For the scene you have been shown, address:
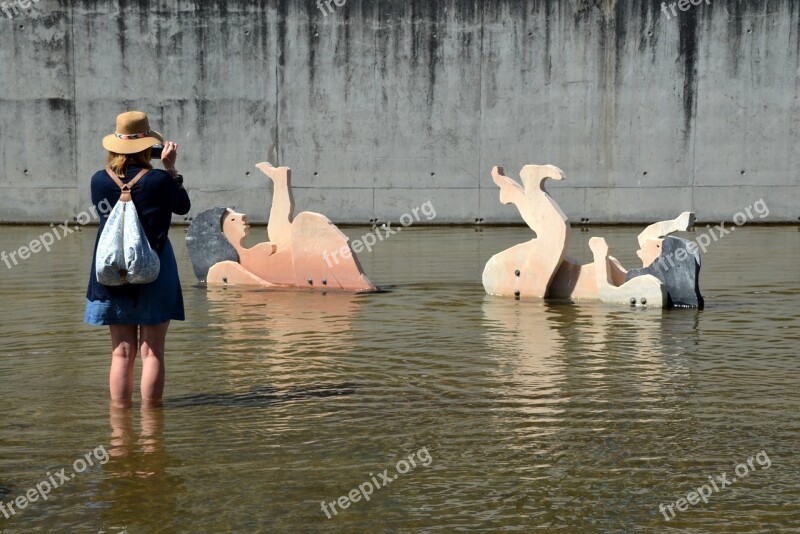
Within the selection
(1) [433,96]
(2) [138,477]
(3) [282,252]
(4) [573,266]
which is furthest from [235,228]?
(1) [433,96]

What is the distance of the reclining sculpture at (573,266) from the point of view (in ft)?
33.4

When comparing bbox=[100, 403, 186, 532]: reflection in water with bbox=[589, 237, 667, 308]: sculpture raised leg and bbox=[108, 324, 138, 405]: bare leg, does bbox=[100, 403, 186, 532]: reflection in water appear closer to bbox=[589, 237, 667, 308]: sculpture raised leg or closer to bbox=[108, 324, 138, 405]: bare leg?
bbox=[108, 324, 138, 405]: bare leg

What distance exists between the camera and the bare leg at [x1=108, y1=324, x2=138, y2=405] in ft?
19.9

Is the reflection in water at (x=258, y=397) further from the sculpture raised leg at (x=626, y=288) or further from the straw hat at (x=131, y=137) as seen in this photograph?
the sculpture raised leg at (x=626, y=288)

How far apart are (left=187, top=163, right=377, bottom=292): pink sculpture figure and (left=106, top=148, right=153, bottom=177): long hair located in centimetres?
535

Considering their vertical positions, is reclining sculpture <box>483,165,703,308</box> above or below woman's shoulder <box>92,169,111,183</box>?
below

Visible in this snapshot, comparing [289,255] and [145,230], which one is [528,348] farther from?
[289,255]

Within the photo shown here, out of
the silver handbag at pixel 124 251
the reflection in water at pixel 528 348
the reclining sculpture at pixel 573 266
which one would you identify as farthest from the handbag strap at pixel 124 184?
the reclining sculpture at pixel 573 266

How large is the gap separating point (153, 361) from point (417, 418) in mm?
1415

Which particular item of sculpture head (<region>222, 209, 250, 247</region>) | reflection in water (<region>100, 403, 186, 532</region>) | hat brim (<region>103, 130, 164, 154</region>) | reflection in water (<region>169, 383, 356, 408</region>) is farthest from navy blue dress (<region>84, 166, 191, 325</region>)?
sculpture head (<region>222, 209, 250, 247</region>)

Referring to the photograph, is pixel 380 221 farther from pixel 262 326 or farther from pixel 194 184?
pixel 262 326

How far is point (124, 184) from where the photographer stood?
19.3 feet

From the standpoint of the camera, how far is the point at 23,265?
13.9m

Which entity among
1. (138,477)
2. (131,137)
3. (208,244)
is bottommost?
(138,477)
